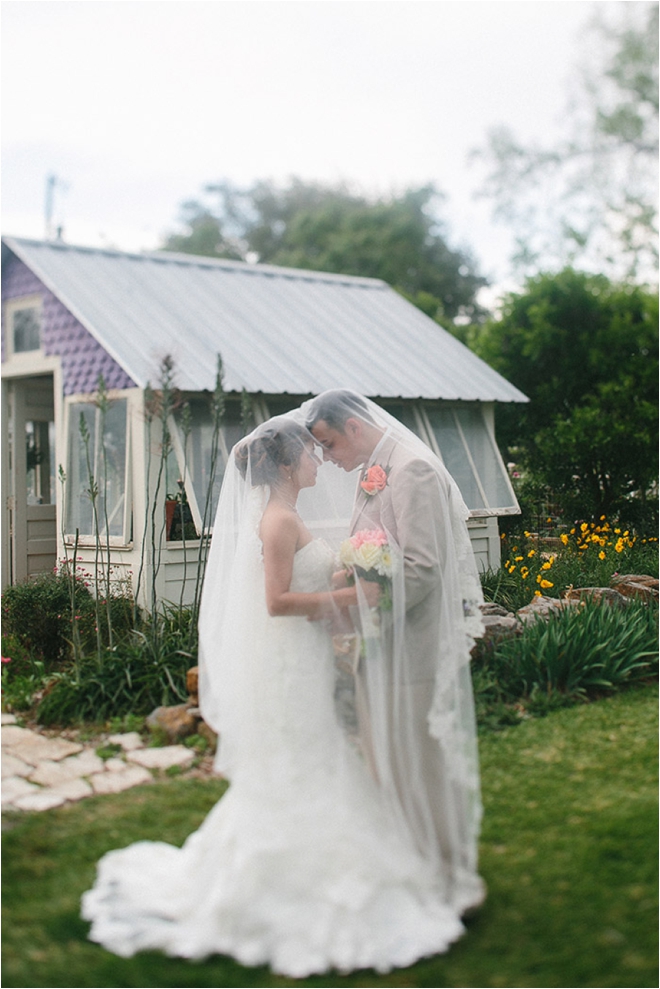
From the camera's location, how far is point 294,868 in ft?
11.8

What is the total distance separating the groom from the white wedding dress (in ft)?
0.43

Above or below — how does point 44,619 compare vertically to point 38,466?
below

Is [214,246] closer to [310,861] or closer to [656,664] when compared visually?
[656,664]

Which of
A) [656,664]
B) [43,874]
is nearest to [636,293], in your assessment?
[656,664]

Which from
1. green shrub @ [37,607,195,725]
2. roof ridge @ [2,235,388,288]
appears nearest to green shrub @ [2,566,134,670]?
green shrub @ [37,607,195,725]

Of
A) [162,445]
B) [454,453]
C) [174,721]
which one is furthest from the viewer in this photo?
[454,453]

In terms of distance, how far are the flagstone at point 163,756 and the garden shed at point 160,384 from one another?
292cm

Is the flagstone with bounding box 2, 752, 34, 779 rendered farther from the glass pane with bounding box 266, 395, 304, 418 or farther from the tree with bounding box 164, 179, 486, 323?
the tree with bounding box 164, 179, 486, 323

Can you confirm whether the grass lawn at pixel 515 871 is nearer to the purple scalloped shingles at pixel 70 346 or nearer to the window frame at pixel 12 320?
the purple scalloped shingles at pixel 70 346

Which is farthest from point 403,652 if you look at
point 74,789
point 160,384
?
point 160,384

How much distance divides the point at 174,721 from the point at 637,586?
15.6 feet

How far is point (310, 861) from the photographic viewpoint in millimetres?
3600

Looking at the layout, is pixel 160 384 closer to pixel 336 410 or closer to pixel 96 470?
pixel 96 470

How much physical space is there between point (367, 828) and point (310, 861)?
0.28m
